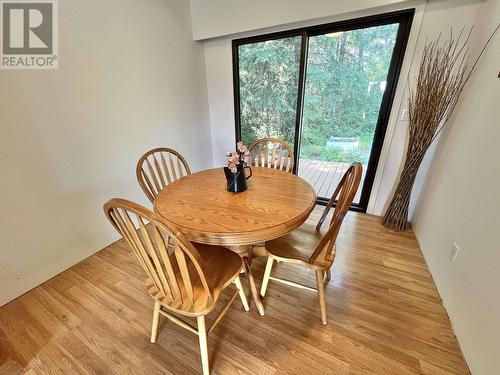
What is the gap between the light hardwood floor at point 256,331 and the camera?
1.10 metres

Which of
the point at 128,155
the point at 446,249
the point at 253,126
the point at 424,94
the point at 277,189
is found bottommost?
the point at 446,249

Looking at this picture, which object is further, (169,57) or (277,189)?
(169,57)

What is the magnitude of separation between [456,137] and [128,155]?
9.34ft

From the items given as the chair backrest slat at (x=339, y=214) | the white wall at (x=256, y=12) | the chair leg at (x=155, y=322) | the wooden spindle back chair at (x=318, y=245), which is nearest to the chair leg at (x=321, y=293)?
the wooden spindle back chair at (x=318, y=245)

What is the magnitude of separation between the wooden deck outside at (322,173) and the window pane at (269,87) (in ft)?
1.58

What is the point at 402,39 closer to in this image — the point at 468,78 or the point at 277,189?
the point at 468,78

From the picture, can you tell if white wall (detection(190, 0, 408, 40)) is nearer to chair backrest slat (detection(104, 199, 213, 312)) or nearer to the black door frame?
the black door frame

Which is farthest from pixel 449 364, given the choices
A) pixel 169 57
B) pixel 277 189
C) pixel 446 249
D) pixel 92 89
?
pixel 169 57

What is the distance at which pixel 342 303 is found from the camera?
1412 millimetres

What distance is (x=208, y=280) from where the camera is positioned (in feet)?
3.27

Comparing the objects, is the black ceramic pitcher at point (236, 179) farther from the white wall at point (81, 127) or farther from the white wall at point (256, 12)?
the white wall at point (256, 12)

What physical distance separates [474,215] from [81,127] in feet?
9.34

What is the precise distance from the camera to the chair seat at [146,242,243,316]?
3.02 feet

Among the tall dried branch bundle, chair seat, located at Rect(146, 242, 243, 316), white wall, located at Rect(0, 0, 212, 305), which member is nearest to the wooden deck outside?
the tall dried branch bundle
